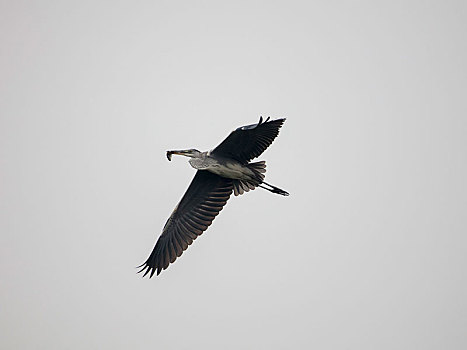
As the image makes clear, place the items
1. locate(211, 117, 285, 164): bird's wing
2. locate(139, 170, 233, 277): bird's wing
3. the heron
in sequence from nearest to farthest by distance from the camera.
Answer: locate(211, 117, 285, 164): bird's wing
the heron
locate(139, 170, 233, 277): bird's wing

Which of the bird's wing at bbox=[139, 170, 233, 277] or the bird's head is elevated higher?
the bird's head

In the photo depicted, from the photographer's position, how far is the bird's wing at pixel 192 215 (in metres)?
15.4

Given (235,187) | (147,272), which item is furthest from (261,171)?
(147,272)

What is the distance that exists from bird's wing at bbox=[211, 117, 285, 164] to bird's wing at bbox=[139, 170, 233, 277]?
892 mm

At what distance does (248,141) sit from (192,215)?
7.17ft

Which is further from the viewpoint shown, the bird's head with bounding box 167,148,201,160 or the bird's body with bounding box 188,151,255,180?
the bird's head with bounding box 167,148,201,160

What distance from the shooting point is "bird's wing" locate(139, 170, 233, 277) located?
15.4 metres

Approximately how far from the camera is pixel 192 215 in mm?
15734

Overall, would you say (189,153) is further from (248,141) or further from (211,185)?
(248,141)

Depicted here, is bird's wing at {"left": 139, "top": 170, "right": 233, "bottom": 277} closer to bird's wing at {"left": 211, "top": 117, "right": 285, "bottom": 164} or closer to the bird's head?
the bird's head

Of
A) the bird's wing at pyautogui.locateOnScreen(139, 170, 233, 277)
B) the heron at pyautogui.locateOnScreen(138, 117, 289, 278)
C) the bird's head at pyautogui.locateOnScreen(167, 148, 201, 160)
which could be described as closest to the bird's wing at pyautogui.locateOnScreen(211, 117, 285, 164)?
the heron at pyautogui.locateOnScreen(138, 117, 289, 278)

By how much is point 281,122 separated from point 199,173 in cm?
253

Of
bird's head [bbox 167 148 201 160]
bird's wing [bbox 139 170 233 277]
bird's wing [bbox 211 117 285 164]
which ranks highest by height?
bird's wing [bbox 211 117 285 164]

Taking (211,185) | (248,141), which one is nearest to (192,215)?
(211,185)
